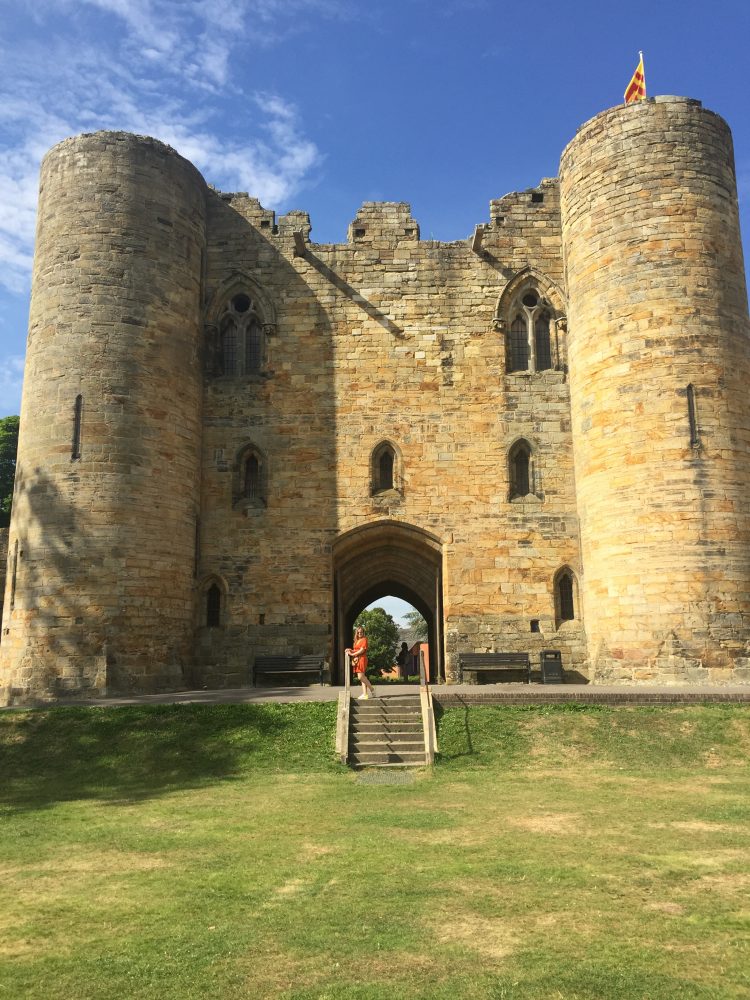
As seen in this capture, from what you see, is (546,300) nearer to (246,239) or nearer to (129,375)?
(246,239)

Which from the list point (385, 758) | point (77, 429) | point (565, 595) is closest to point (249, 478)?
point (77, 429)

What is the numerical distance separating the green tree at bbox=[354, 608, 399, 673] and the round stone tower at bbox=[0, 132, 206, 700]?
35914 millimetres

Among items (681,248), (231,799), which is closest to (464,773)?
(231,799)

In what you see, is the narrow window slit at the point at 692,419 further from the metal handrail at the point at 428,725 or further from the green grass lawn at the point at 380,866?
the metal handrail at the point at 428,725

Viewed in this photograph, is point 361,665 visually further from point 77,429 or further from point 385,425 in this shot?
point 77,429

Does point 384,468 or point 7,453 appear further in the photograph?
point 7,453

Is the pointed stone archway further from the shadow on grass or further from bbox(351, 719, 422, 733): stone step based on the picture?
bbox(351, 719, 422, 733): stone step

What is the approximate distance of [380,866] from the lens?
6.64 meters

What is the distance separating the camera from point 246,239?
20812mm

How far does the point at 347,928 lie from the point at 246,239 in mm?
18191

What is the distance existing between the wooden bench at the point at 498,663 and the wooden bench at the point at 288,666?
3036mm

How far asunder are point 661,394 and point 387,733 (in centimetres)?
897

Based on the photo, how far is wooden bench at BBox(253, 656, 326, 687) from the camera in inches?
716

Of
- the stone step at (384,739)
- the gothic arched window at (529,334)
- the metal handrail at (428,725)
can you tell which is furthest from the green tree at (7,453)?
the stone step at (384,739)
